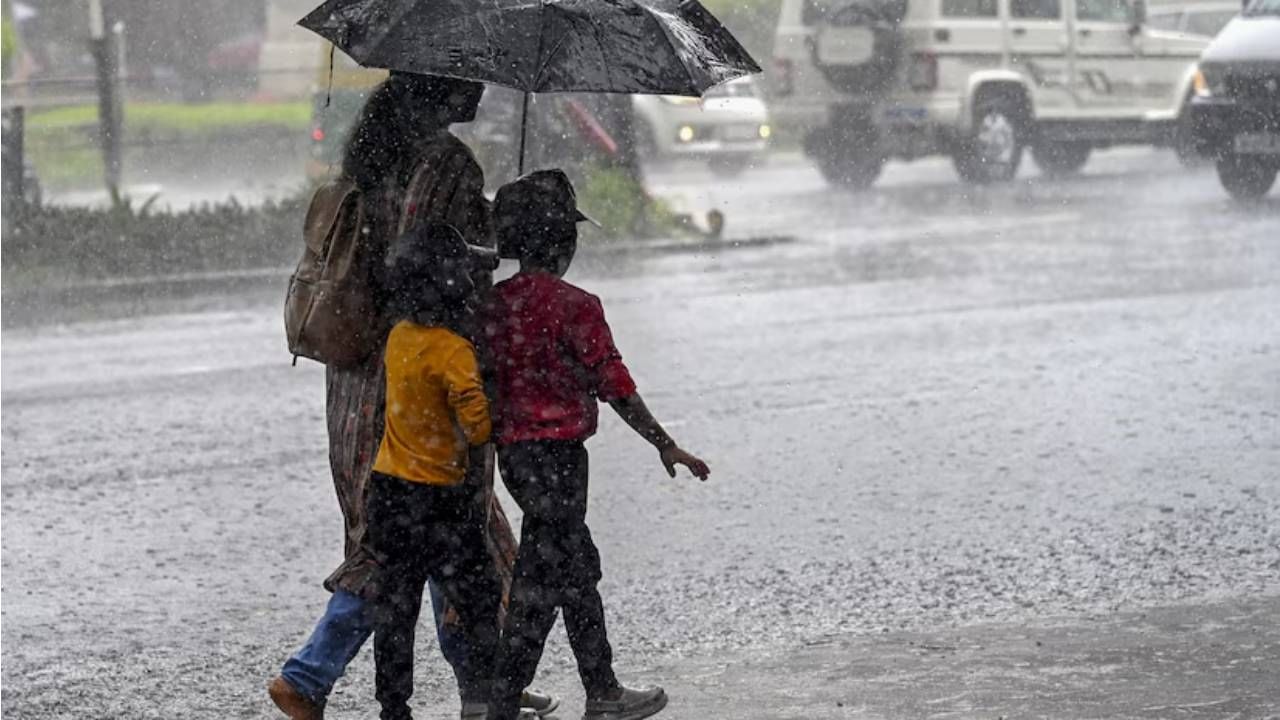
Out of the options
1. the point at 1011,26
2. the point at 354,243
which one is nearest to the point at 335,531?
the point at 354,243

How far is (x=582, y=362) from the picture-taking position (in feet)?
15.0

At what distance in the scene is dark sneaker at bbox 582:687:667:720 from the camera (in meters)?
4.90

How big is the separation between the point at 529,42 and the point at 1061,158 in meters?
19.5

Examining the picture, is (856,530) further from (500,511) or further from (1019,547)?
(500,511)

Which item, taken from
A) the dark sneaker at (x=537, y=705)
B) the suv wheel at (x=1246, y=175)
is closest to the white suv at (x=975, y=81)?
the suv wheel at (x=1246, y=175)

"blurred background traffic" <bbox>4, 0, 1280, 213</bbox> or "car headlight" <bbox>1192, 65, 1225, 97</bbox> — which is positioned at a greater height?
"car headlight" <bbox>1192, 65, 1225, 97</bbox>

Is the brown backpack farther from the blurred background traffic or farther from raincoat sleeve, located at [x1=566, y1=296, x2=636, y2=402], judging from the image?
the blurred background traffic

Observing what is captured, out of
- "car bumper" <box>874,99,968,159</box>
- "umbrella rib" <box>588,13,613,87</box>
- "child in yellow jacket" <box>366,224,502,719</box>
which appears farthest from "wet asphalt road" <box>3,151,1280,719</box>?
"car bumper" <box>874,99,968,159</box>

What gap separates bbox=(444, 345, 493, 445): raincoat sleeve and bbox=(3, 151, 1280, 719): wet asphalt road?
3.41 ft

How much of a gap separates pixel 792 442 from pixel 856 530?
1503 millimetres

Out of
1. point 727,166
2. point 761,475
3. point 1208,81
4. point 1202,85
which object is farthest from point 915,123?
point 761,475

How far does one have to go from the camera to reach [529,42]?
4539 millimetres

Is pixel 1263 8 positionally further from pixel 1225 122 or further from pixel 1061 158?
pixel 1061 158

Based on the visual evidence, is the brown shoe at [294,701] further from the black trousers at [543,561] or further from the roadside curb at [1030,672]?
the roadside curb at [1030,672]
